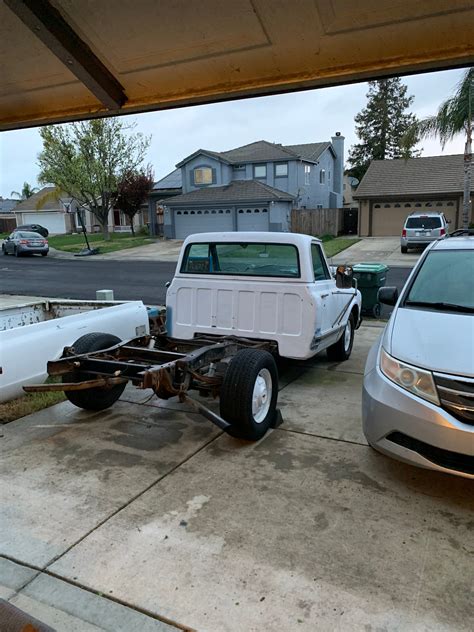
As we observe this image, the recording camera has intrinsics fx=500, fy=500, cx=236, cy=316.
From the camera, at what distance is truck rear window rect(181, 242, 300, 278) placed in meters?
5.68

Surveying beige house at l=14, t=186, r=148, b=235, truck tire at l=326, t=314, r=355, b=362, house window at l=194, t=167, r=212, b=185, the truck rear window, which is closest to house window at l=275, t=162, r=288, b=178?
house window at l=194, t=167, r=212, b=185

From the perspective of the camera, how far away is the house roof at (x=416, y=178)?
3014 cm

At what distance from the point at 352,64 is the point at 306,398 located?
3.49 m

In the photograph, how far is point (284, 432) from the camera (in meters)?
4.58

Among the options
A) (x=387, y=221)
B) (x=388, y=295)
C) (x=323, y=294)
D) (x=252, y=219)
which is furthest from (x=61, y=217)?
(x=388, y=295)

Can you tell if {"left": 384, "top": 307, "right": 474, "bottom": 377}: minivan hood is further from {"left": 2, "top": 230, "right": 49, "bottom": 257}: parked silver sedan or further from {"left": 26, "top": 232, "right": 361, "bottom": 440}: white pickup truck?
{"left": 2, "top": 230, "right": 49, "bottom": 257}: parked silver sedan

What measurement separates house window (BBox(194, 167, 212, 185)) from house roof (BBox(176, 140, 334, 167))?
1037 mm

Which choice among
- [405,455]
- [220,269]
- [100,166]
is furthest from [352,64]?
[100,166]

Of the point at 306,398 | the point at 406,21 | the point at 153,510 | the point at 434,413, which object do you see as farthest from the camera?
the point at 306,398

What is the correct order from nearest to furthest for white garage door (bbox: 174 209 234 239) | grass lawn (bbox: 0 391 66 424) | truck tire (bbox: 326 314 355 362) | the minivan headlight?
the minivan headlight
grass lawn (bbox: 0 391 66 424)
truck tire (bbox: 326 314 355 362)
white garage door (bbox: 174 209 234 239)

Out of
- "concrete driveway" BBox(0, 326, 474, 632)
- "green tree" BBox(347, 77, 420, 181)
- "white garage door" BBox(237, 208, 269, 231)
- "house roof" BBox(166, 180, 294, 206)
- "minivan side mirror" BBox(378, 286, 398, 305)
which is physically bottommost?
"concrete driveway" BBox(0, 326, 474, 632)

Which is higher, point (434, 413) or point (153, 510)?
point (434, 413)

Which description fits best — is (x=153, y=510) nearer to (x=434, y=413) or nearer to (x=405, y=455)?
(x=405, y=455)

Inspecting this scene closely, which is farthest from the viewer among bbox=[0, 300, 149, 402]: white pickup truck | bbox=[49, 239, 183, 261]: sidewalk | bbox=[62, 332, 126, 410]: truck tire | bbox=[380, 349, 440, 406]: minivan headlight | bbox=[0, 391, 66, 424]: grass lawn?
bbox=[49, 239, 183, 261]: sidewalk
